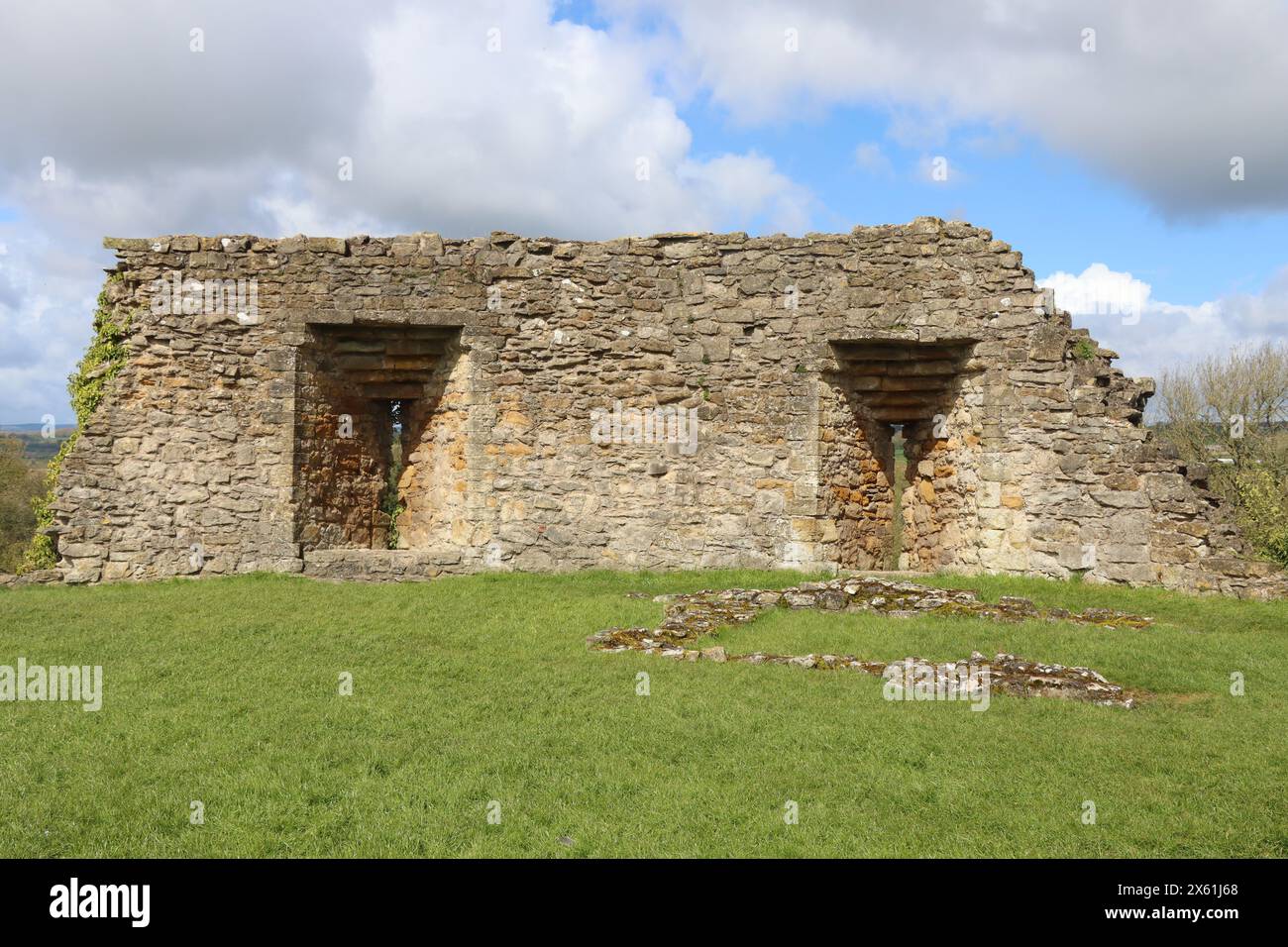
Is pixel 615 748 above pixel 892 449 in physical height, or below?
below

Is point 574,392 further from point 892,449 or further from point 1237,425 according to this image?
point 1237,425

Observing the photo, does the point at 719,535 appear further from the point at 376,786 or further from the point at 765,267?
the point at 376,786

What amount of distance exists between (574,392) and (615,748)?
326 inches

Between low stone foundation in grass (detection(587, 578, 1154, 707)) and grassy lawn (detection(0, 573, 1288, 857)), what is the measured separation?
31 centimetres

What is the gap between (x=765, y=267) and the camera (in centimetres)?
1341

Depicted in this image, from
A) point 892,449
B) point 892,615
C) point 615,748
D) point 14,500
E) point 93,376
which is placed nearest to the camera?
point 615,748

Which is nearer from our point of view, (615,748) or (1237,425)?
(615,748)

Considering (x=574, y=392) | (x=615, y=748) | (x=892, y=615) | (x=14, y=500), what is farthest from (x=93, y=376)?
(x=14, y=500)

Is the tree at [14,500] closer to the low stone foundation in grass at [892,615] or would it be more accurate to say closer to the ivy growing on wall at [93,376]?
the ivy growing on wall at [93,376]

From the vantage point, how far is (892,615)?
10141 mm

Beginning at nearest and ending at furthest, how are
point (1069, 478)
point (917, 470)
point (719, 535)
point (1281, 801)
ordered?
1. point (1281, 801)
2. point (1069, 478)
3. point (719, 535)
4. point (917, 470)

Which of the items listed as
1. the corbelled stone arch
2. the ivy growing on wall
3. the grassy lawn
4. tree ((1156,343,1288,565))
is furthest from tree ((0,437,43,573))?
tree ((1156,343,1288,565))
